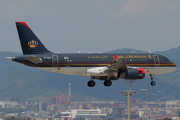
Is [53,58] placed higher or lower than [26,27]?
lower

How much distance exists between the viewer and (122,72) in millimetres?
78312

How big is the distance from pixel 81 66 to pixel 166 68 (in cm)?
1730

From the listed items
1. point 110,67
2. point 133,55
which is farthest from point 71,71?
point 133,55

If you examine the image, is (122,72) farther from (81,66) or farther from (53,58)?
(53,58)

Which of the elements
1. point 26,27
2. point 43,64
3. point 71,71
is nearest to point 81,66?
point 71,71

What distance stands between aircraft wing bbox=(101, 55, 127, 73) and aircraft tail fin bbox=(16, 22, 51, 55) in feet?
39.5

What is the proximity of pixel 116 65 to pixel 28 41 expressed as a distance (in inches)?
656

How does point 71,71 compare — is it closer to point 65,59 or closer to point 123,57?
point 65,59

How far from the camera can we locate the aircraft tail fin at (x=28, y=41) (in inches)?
3056

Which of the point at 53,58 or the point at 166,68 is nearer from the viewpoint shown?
the point at 53,58

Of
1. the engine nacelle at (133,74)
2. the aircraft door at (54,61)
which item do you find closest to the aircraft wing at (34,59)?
the aircraft door at (54,61)

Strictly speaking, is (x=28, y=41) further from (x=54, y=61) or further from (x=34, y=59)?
(x=54, y=61)

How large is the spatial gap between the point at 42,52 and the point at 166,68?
24372mm

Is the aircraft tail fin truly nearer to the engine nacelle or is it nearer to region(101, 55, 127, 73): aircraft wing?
region(101, 55, 127, 73): aircraft wing
